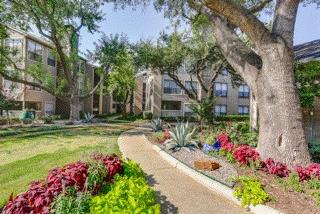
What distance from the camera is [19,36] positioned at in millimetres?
35969

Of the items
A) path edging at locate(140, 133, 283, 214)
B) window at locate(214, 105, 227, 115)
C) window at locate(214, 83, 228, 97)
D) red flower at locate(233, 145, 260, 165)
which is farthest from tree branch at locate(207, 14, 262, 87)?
window at locate(214, 105, 227, 115)

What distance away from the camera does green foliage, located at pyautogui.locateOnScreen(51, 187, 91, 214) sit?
5.00 m

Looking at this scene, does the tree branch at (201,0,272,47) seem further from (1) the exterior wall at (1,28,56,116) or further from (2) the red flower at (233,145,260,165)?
(1) the exterior wall at (1,28,56,116)

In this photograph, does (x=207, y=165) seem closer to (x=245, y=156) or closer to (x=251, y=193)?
(x=245, y=156)

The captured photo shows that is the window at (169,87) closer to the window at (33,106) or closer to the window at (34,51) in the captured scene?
the window at (33,106)

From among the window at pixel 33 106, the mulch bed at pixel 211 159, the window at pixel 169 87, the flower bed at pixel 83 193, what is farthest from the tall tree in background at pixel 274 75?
the window at pixel 169 87

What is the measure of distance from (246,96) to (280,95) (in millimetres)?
42889

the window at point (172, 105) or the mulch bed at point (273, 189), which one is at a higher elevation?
the window at point (172, 105)

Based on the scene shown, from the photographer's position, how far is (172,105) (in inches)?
1891

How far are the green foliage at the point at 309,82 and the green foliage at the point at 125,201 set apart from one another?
11.9m

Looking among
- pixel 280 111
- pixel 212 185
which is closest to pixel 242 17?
pixel 280 111

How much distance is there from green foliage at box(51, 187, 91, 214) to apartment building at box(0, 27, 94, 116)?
2899 centimetres

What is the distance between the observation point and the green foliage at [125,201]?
195 inches

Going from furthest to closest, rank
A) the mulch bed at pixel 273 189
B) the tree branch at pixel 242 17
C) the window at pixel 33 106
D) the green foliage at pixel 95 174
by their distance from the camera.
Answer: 1. the window at pixel 33 106
2. the tree branch at pixel 242 17
3. the mulch bed at pixel 273 189
4. the green foliage at pixel 95 174
